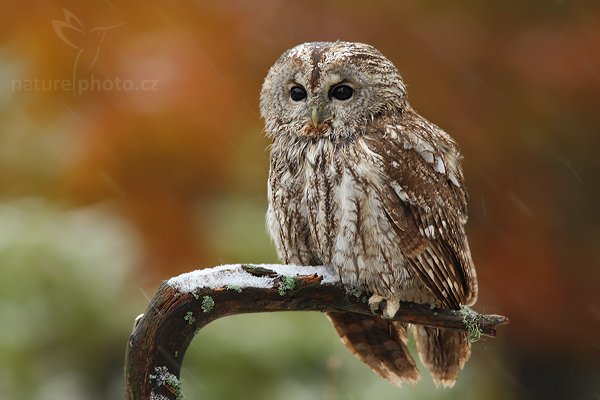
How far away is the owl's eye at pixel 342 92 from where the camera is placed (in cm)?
264

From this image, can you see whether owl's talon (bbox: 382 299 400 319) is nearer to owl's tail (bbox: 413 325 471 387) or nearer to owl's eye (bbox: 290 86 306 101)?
owl's tail (bbox: 413 325 471 387)

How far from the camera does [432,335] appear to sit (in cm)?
288

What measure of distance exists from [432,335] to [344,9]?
2.33 meters

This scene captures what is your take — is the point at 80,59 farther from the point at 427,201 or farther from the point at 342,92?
the point at 427,201

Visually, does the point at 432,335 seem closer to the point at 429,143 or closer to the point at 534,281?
the point at 429,143

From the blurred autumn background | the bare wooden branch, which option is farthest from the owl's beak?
the blurred autumn background

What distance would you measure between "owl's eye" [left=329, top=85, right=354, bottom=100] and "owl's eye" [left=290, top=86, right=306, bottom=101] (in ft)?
0.31

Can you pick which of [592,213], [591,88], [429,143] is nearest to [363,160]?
[429,143]

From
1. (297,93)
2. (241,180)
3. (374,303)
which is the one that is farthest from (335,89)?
(241,180)

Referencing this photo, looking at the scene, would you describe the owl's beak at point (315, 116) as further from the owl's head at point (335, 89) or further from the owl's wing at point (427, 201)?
the owl's wing at point (427, 201)

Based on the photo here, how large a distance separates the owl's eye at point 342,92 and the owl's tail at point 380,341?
723mm

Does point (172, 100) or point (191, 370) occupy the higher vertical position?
point (172, 100)

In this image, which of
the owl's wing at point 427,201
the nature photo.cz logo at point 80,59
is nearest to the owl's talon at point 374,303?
the owl's wing at point 427,201

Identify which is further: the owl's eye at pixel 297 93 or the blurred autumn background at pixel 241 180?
the blurred autumn background at pixel 241 180
